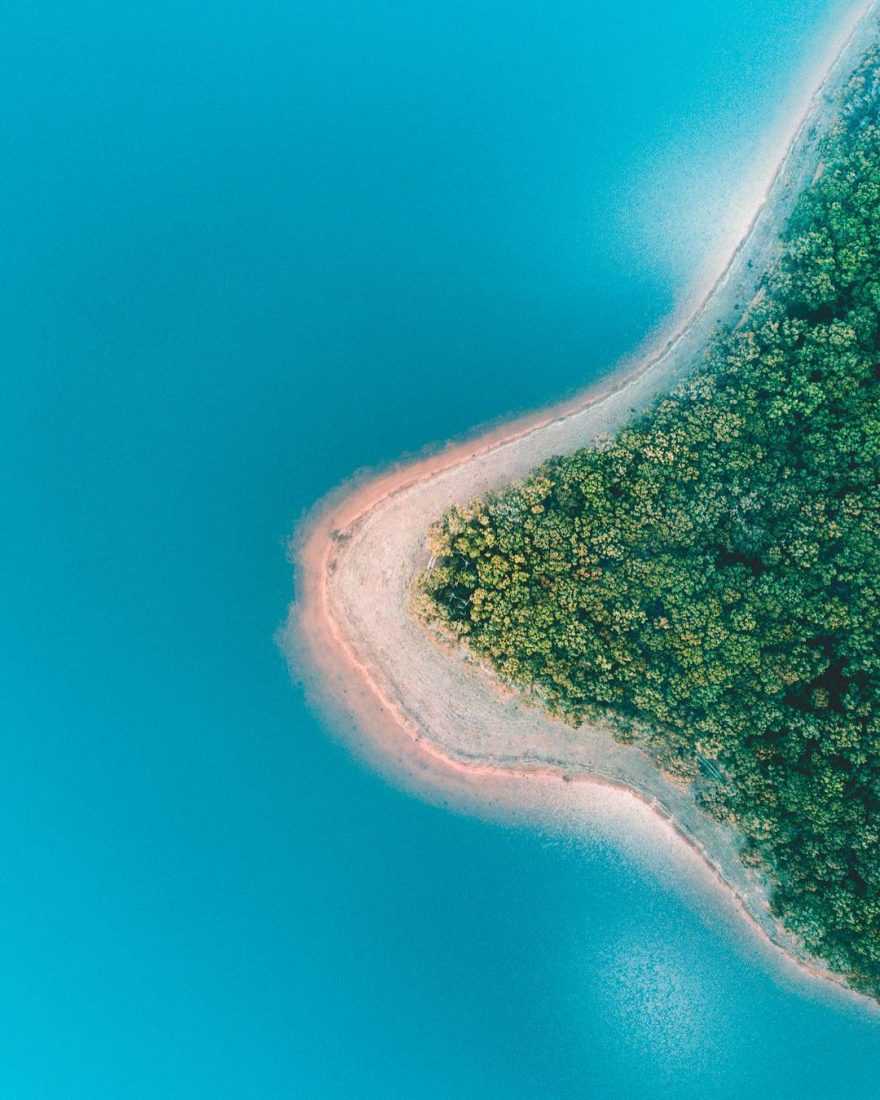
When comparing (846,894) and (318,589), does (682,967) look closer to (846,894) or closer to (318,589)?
(846,894)

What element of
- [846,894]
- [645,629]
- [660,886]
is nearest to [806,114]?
[645,629]

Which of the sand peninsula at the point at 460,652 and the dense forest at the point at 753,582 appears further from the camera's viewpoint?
the sand peninsula at the point at 460,652

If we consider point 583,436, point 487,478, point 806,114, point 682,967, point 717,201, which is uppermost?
point 806,114

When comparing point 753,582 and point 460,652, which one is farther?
point 460,652

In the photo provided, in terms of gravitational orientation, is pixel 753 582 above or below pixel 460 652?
above
